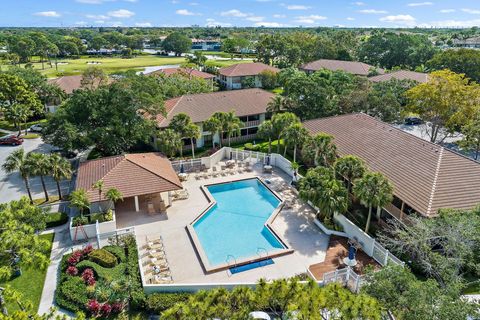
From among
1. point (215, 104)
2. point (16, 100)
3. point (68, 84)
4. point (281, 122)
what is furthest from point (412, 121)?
point (16, 100)

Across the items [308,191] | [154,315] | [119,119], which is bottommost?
[154,315]

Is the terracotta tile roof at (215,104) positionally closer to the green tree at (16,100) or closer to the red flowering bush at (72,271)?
the green tree at (16,100)

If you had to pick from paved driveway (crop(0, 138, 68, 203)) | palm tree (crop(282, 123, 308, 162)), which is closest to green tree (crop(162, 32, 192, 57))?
paved driveway (crop(0, 138, 68, 203))

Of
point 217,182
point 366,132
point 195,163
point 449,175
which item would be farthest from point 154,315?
point 366,132

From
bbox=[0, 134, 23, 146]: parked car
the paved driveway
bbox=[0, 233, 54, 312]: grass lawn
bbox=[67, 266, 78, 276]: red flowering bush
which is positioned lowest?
bbox=[0, 233, 54, 312]: grass lawn

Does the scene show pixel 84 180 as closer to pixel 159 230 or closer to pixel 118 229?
pixel 118 229

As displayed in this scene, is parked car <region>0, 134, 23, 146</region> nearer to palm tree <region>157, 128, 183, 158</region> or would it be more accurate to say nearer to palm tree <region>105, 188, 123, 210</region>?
palm tree <region>157, 128, 183, 158</region>
